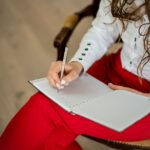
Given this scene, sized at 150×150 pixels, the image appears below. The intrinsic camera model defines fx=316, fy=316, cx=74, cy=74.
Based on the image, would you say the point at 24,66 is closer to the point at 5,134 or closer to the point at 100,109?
the point at 5,134

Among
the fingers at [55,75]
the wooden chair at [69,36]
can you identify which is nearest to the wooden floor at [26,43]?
the wooden chair at [69,36]

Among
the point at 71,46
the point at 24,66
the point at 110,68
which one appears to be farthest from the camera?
the point at 71,46

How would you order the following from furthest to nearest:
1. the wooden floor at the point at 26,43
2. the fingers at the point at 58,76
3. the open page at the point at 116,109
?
the wooden floor at the point at 26,43 → the fingers at the point at 58,76 → the open page at the point at 116,109

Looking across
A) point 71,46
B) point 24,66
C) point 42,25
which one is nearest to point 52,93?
point 24,66

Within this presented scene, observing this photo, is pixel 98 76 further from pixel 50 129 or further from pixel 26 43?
pixel 26 43

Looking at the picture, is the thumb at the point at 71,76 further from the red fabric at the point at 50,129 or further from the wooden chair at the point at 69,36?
the wooden chair at the point at 69,36

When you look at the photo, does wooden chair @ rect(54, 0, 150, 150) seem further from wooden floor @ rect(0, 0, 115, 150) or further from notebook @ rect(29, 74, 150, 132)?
wooden floor @ rect(0, 0, 115, 150)

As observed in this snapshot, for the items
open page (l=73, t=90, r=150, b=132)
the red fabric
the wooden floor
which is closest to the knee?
the red fabric

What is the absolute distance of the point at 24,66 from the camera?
5.93ft

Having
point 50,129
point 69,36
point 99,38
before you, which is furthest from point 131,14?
point 50,129

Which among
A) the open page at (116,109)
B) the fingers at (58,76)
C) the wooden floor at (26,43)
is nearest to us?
the open page at (116,109)

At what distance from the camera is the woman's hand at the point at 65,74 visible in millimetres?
902

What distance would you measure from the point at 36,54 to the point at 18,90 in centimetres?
32

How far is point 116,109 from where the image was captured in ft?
2.75
